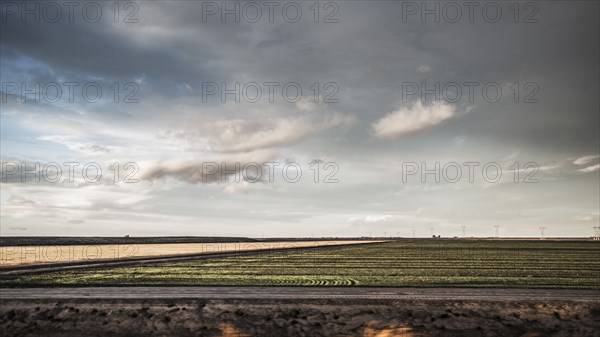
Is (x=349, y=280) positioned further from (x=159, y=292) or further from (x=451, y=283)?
(x=159, y=292)

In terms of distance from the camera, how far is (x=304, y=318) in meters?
18.0

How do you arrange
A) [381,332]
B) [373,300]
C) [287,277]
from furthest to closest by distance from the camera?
[287,277] → [373,300] → [381,332]

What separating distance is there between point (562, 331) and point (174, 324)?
15.9 m

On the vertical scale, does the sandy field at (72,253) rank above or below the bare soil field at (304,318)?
below

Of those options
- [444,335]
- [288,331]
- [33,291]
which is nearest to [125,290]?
[33,291]

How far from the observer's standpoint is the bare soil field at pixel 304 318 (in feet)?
58.0

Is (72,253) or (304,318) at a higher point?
(304,318)

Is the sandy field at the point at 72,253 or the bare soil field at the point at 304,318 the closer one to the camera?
the bare soil field at the point at 304,318

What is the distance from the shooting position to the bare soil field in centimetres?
1769

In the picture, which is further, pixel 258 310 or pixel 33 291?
pixel 33 291

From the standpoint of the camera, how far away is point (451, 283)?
25.5 meters

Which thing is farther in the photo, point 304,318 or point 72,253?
point 72,253

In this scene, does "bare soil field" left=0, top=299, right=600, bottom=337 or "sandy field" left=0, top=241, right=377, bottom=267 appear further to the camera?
"sandy field" left=0, top=241, right=377, bottom=267

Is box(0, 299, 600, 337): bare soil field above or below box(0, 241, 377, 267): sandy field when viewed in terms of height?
above
